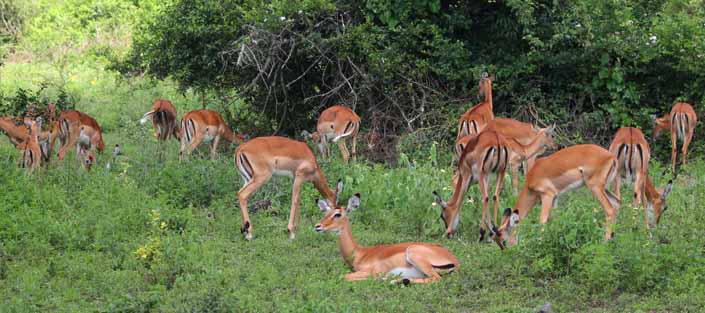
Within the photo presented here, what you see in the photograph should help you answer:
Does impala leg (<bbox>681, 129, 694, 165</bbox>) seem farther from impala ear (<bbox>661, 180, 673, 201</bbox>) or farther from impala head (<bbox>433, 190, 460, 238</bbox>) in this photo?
impala head (<bbox>433, 190, 460, 238</bbox>)

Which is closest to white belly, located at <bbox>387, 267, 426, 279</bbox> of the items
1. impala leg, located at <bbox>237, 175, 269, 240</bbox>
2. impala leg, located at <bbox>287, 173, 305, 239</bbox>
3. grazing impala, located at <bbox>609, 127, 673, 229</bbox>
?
impala leg, located at <bbox>287, 173, 305, 239</bbox>

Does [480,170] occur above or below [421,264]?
above

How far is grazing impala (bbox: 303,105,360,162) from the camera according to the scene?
36.7 ft

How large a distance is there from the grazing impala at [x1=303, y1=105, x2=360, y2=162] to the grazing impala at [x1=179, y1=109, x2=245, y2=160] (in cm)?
97

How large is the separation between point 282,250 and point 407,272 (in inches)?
54.0

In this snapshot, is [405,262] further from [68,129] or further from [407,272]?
[68,129]

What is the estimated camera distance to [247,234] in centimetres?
835

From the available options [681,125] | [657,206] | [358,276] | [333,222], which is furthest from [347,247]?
[681,125]

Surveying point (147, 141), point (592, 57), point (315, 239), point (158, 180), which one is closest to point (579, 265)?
point (315, 239)

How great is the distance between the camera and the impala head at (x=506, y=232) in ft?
24.1

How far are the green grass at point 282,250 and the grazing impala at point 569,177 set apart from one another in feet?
0.94

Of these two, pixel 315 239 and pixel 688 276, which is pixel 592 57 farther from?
pixel 688 276

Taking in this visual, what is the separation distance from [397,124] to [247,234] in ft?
12.9

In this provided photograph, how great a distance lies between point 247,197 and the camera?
8602 millimetres
